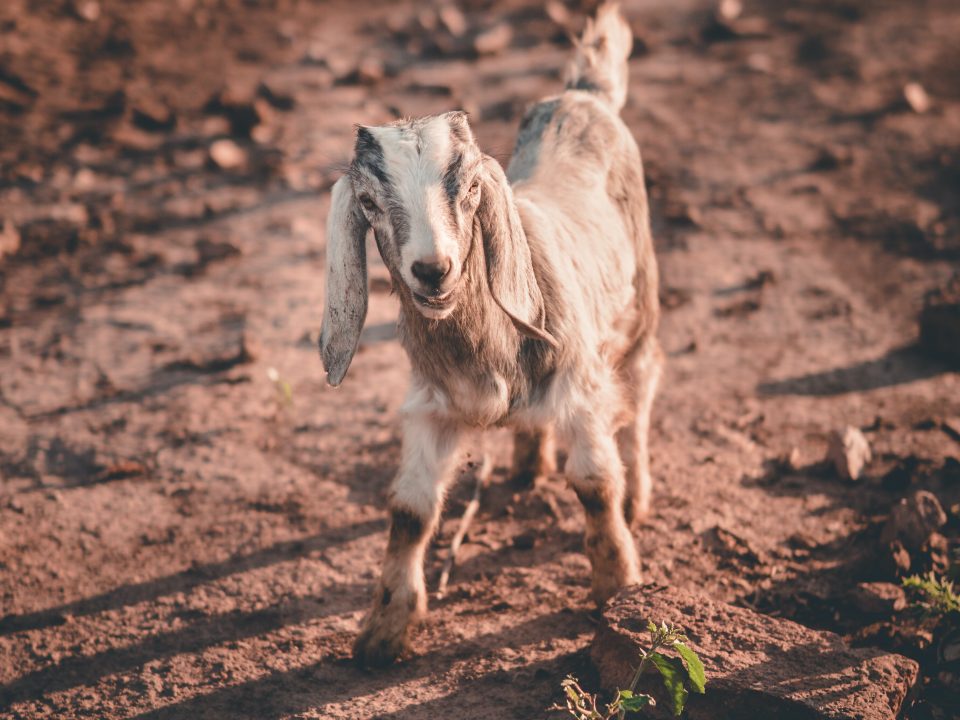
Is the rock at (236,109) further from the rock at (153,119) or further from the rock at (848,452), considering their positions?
the rock at (848,452)

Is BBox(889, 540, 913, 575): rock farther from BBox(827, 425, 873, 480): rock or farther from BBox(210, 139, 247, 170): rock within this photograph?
BBox(210, 139, 247, 170): rock

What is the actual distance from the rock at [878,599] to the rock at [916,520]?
0.28 metres

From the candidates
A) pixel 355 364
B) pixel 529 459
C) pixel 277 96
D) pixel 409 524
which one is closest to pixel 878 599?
pixel 529 459

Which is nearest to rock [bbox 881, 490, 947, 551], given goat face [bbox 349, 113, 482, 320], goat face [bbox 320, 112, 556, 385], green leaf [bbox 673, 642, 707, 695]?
green leaf [bbox 673, 642, 707, 695]

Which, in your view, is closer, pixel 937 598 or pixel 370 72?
pixel 937 598

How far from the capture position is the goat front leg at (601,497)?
394 cm

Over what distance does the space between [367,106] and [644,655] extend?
7243 mm

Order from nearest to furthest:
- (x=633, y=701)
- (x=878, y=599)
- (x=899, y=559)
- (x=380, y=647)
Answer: (x=633, y=701)
(x=380, y=647)
(x=878, y=599)
(x=899, y=559)

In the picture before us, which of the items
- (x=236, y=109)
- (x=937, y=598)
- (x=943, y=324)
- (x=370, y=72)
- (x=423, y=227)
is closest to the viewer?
(x=423, y=227)

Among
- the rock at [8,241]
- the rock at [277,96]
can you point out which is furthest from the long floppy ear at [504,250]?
the rock at [277,96]

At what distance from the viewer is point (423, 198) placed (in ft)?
10.7

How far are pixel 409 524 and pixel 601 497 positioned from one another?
2.70 feet

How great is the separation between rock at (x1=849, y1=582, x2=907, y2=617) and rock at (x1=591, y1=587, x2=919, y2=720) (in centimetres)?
57

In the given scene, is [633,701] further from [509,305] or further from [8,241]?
[8,241]
